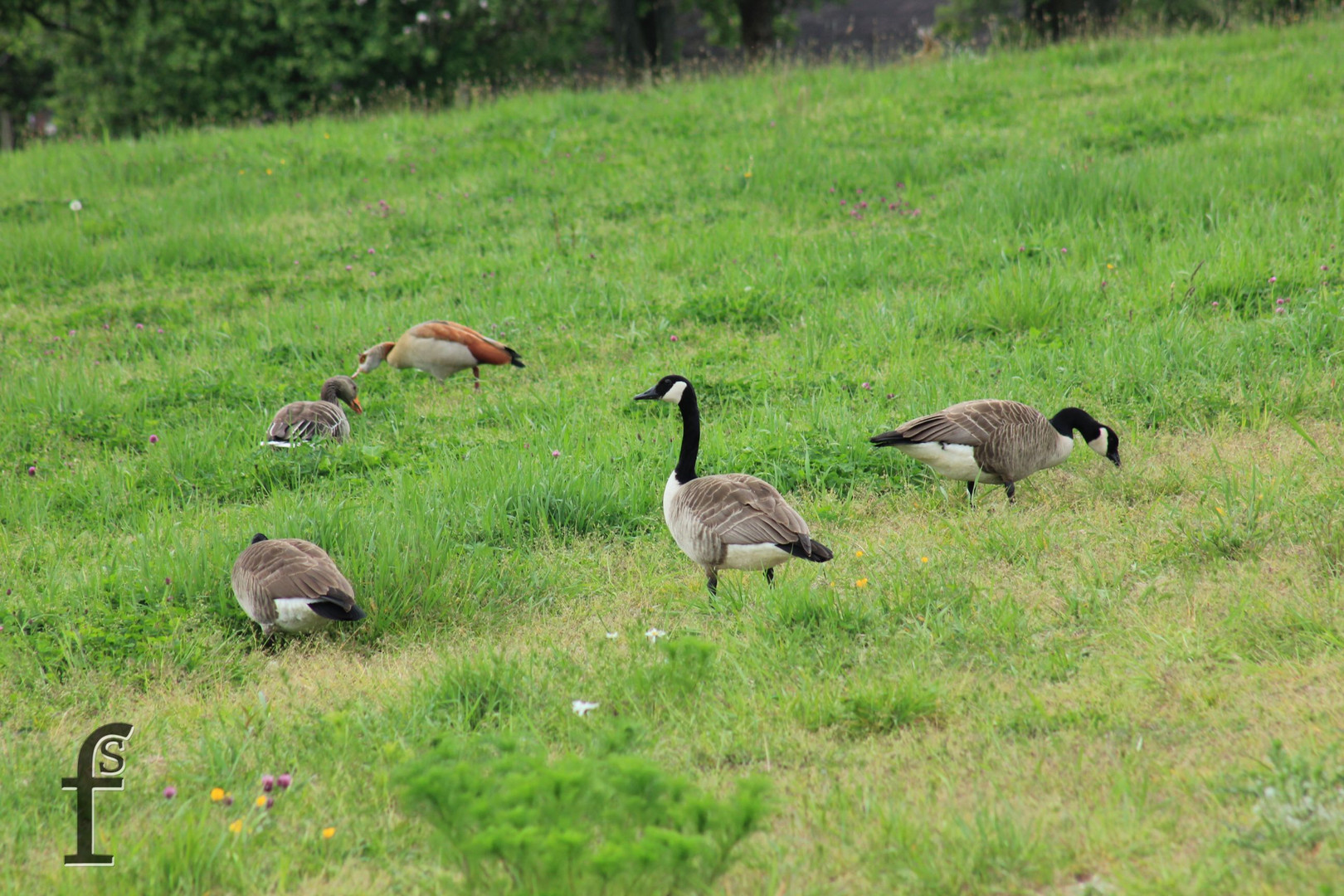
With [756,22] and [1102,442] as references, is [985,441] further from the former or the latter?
[756,22]

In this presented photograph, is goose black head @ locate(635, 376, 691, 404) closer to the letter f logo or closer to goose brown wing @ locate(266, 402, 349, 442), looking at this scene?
goose brown wing @ locate(266, 402, 349, 442)

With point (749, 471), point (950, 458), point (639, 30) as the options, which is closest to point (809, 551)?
point (950, 458)

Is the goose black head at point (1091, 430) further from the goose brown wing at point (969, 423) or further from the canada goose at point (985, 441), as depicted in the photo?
the goose brown wing at point (969, 423)

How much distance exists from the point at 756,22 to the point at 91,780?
955 inches

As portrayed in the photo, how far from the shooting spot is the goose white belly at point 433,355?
851cm

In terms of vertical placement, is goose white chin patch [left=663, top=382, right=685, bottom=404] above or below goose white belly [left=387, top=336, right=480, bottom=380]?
above

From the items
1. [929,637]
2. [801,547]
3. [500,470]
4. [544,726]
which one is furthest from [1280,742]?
[500,470]

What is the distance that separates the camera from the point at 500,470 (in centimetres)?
642

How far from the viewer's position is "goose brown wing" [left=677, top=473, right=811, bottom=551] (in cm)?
486

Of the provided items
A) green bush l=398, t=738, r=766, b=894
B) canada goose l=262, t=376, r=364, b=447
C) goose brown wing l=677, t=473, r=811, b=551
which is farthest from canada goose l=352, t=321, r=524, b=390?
green bush l=398, t=738, r=766, b=894

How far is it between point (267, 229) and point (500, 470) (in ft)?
25.6

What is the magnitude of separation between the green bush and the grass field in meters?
0.16

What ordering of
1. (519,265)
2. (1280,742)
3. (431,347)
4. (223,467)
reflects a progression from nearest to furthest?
(1280,742)
(223,467)
(431,347)
(519,265)

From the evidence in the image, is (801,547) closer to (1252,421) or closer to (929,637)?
(929,637)
